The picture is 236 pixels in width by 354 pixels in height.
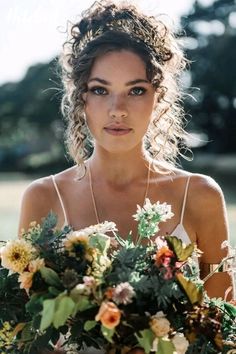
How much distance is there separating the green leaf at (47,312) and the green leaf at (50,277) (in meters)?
0.12

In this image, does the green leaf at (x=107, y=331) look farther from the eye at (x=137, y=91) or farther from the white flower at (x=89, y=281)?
the eye at (x=137, y=91)

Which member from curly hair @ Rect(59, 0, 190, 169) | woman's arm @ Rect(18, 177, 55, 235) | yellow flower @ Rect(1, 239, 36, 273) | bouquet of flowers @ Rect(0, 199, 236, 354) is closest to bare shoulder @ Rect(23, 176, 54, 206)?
woman's arm @ Rect(18, 177, 55, 235)

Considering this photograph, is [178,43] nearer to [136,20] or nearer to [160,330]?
[136,20]

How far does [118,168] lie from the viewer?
407cm

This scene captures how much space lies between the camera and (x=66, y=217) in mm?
4016

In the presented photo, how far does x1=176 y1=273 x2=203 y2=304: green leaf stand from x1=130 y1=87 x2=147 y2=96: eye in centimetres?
147

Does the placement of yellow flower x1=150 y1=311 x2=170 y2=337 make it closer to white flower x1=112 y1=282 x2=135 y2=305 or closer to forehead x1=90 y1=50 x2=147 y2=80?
white flower x1=112 y1=282 x2=135 y2=305

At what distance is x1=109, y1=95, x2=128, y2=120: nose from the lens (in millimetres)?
3520

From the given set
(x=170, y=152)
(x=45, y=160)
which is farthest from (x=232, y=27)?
(x=170, y=152)

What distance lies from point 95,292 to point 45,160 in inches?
1686

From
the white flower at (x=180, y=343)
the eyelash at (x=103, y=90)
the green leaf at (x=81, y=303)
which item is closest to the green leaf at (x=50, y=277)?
the green leaf at (x=81, y=303)

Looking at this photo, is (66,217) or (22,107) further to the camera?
(22,107)

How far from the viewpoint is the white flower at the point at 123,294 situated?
2.22 meters

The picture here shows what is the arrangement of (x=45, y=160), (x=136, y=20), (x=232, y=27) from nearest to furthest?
(x=136, y=20), (x=232, y=27), (x=45, y=160)
